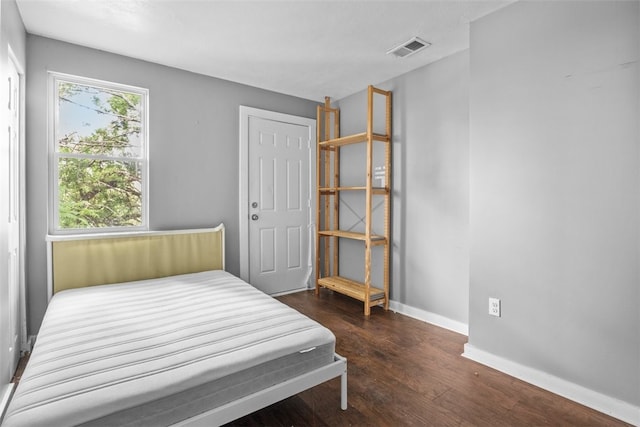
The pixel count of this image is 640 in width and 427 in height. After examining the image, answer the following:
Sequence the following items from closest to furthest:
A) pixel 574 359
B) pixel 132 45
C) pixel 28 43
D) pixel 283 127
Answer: pixel 574 359
pixel 28 43
pixel 132 45
pixel 283 127

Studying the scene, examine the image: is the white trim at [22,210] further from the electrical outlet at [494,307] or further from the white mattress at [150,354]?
the electrical outlet at [494,307]

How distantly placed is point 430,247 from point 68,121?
3.37m

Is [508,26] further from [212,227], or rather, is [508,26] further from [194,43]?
[212,227]

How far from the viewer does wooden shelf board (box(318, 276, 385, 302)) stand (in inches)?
133

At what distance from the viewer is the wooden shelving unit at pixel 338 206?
3322 millimetres

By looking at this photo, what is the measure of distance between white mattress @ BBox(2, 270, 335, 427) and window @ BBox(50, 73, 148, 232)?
2.78 ft

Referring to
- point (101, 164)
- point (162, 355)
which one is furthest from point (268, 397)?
point (101, 164)

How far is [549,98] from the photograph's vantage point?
2014 millimetres

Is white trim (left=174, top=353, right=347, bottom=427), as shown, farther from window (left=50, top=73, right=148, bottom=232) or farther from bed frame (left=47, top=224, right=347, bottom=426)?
window (left=50, top=73, right=148, bottom=232)

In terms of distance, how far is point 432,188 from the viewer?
309cm

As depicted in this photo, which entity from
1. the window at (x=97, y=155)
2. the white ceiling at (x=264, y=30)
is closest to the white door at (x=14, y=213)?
the window at (x=97, y=155)

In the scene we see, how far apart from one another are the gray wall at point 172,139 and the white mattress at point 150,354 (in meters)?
0.89

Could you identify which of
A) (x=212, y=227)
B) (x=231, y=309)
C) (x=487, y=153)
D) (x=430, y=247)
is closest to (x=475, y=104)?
(x=487, y=153)

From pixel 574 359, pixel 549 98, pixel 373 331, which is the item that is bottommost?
pixel 373 331
